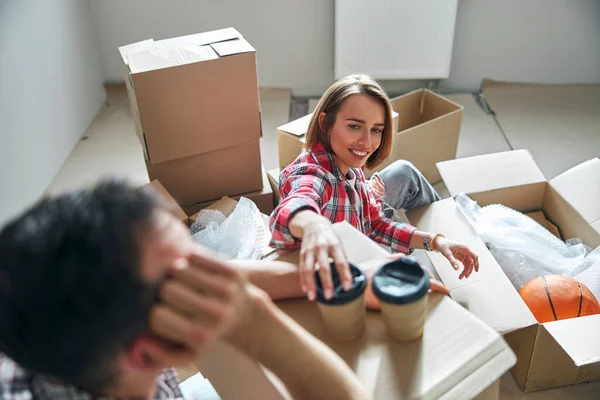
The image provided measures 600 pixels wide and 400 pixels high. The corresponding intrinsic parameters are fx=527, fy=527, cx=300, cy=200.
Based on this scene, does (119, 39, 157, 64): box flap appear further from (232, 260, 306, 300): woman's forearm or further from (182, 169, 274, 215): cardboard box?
(232, 260, 306, 300): woman's forearm

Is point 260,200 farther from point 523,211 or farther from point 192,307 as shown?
point 192,307

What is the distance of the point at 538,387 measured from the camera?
4.60 ft

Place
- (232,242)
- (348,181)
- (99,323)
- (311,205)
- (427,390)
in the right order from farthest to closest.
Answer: (232,242), (348,181), (311,205), (427,390), (99,323)

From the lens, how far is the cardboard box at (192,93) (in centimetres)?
157

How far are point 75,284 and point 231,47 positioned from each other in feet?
4.20

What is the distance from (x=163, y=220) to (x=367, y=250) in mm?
436

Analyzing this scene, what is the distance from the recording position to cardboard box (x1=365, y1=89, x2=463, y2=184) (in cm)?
201

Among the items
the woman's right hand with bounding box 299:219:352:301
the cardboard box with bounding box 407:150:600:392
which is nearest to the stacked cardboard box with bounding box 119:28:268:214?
the cardboard box with bounding box 407:150:600:392

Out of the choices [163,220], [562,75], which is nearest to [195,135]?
[163,220]

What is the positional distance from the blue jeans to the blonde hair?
23 cm

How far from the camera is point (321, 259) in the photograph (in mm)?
763

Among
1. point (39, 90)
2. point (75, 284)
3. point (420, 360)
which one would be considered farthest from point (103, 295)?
point (39, 90)

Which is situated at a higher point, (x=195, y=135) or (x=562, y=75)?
(x=195, y=135)

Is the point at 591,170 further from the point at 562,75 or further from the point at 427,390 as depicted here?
the point at 562,75
